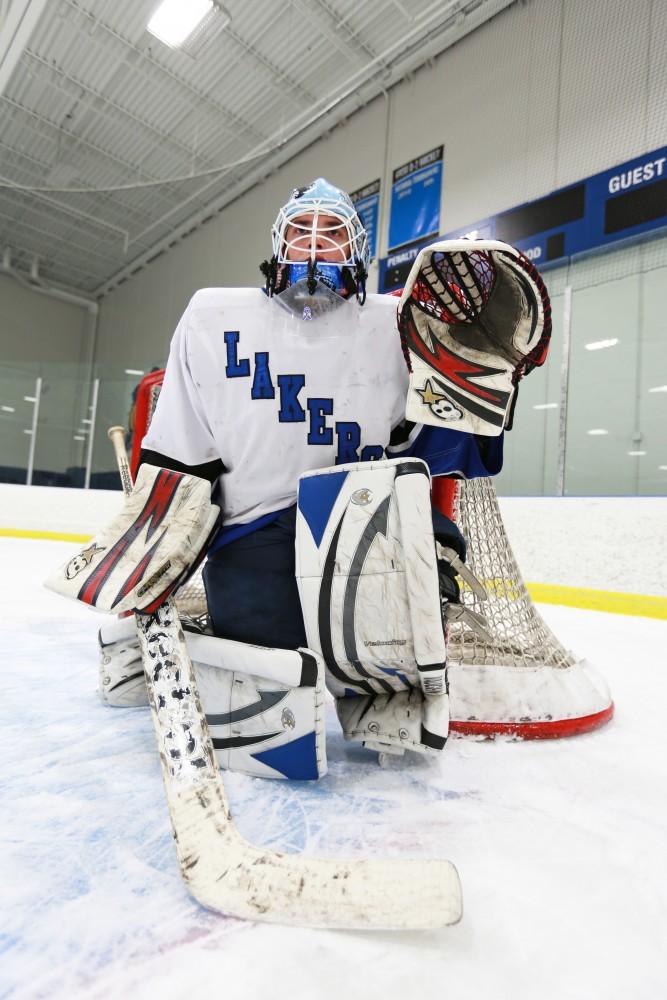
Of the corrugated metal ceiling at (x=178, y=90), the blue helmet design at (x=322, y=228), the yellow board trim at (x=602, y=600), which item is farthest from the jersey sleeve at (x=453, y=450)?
the corrugated metal ceiling at (x=178, y=90)

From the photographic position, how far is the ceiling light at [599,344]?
3525mm

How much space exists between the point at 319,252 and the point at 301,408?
23 centimetres

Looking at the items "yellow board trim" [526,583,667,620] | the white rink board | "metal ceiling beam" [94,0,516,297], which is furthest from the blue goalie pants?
Answer: "metal ceiling beam" [94,0,516,297]

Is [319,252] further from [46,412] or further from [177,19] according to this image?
[177,19]

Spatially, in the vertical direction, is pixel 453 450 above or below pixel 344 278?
below

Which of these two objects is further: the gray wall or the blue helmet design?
the gray wall

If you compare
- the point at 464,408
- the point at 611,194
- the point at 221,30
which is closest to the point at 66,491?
the point at 221,30

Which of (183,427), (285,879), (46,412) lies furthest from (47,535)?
(285,879)

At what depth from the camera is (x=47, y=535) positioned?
4.77m

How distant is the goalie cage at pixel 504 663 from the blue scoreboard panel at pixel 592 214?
131 inches

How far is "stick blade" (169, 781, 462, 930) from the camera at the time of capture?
46cm

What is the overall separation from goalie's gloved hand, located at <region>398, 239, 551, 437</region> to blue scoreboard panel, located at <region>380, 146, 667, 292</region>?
3.46m

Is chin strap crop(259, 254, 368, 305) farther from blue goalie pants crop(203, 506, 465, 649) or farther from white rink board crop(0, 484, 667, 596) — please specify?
white rink board crop(0, 484, 667, 596)

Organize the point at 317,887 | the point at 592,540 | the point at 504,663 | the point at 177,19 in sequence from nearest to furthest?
the point at 317,887, the point at 504,663, the point at 592,540, the point at 177,19
